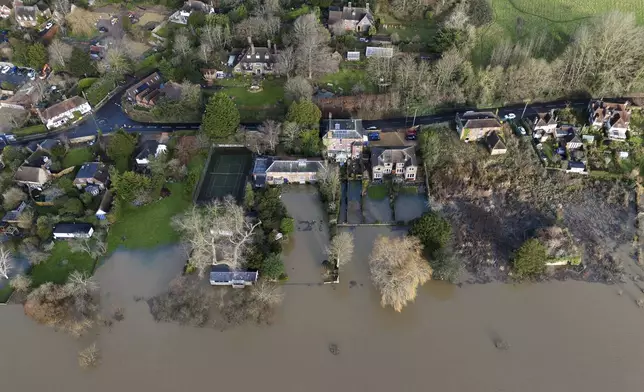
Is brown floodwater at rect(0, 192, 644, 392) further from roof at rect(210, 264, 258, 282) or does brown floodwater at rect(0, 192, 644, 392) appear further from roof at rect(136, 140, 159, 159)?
roof at rect(136, 140, 159, 159)

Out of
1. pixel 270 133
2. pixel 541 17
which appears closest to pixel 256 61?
pixel 270 133

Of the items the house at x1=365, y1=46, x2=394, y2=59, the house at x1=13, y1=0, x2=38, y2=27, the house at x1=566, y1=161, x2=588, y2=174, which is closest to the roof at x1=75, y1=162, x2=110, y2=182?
the house at x1=365, y1=46, x2=394, y2=59

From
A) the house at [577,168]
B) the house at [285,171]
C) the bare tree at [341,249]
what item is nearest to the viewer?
the bare tree at [341,249]

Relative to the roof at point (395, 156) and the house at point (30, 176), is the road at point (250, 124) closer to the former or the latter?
the roof at point (395, 156)

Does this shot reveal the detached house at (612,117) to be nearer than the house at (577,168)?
No

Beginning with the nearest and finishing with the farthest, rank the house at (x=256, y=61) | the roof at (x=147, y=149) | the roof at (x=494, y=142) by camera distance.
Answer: the roof at (x=494, y=142) < the roof at (x=147, y=149) < the house at (x=256, y=61)

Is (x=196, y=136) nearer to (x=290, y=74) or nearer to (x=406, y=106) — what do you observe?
(x=290, y=74)

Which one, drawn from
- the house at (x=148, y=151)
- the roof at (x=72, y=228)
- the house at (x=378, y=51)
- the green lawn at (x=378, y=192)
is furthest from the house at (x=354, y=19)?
the roof at (x=72, y=228)
